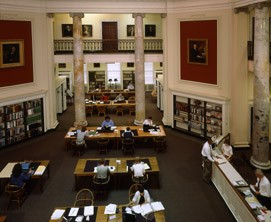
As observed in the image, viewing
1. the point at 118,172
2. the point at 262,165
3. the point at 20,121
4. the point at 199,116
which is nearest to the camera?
the point at 118,172

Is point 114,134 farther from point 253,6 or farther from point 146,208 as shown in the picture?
point 253,6

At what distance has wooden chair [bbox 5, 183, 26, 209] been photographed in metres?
11.1

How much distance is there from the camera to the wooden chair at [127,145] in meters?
15.4

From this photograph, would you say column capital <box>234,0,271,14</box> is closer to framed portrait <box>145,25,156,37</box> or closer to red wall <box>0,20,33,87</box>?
red wall <box>0,20,33,87</box>

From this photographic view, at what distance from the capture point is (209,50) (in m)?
17.2

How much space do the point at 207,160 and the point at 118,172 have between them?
299cm

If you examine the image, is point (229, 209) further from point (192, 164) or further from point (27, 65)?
point (27, 65)

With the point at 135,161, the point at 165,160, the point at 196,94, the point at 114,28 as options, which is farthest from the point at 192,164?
the point at 114,28

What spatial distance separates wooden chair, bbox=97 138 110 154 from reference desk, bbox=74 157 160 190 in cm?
276

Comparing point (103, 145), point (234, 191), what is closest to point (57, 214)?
point (234, 191)

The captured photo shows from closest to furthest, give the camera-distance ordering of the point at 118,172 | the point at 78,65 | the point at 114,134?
the point at 118,172 → the point at 114,134 → the point at 78,65

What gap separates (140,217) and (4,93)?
10.6 m

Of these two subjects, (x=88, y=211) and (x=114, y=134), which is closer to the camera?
(x=88, y=211)

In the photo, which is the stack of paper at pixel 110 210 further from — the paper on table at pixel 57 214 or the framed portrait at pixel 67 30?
the framed portrait at pixel 67 30
